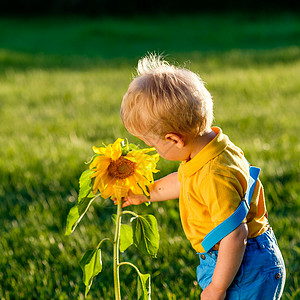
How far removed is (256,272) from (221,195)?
327 mm

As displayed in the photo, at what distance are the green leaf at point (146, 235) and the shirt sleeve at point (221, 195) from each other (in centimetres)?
23

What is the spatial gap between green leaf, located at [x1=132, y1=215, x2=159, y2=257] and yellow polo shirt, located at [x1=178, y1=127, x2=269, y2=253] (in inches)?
5.0

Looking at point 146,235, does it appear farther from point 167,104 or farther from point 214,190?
point 167,104

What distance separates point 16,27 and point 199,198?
1551 cm

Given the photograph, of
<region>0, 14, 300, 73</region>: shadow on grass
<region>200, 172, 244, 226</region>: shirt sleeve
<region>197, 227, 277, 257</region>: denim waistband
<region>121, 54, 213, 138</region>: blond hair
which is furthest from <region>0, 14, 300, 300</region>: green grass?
<region>197, 227, 277, 257</region>: denim waistband

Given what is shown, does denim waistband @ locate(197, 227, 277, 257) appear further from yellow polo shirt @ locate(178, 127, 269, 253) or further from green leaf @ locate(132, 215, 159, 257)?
green leaf @ locate(132, 215, 159, 257)

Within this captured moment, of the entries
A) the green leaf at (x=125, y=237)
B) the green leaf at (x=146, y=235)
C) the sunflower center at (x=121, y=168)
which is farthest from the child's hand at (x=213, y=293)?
the sunflower center at (x=121, y=168)

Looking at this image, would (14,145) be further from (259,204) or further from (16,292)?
(259,204)

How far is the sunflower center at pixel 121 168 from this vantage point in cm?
169

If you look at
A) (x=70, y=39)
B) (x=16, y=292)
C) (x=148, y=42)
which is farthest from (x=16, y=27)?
(x=16, y=292)

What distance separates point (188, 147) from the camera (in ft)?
5.67

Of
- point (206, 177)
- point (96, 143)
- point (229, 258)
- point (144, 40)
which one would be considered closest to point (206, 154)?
point (206, 177)

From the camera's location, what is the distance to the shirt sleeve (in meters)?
1.60

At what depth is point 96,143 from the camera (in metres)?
4.64
